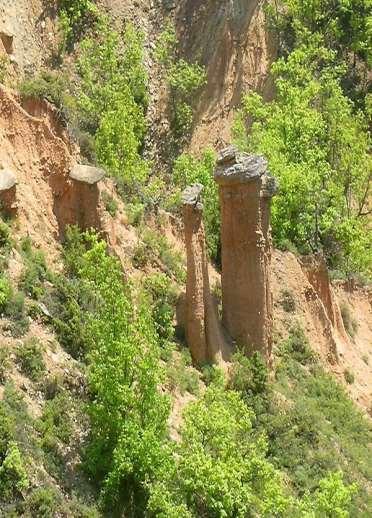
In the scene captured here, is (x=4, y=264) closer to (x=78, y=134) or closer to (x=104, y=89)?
(x=78, y=134)

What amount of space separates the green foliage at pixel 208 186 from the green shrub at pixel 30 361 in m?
11.3

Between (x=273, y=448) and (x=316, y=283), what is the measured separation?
8873mm

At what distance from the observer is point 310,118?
4244 centimetres

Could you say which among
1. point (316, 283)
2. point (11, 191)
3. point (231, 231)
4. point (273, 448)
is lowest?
point (273, 448)

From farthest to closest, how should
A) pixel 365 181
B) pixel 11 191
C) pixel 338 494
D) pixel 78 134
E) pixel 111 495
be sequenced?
pixel 365 181 → pixel 78 134 → pixel 11 191 → pixel 338 494 → pixel 111 495

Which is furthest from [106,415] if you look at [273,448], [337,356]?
[337,356]

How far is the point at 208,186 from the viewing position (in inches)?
1473

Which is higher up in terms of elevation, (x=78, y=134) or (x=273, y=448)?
(x=78, y=134)

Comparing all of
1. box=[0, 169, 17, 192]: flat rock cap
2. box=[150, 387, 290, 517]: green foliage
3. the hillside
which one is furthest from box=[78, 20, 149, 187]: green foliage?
box=[150, 387, 290, 517]: green foliage

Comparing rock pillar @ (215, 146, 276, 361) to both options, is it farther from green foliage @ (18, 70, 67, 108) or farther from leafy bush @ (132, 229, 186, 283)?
green foliage @ (18, 70, 67, 108)

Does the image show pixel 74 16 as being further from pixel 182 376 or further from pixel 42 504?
pixel 42 504

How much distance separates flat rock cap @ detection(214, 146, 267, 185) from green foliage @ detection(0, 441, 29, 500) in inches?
427

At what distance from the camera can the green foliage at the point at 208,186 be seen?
1364 inches

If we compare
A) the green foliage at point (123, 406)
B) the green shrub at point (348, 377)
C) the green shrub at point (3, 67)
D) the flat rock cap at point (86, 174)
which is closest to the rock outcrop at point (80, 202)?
the flat rock cap at point (86, 174)
